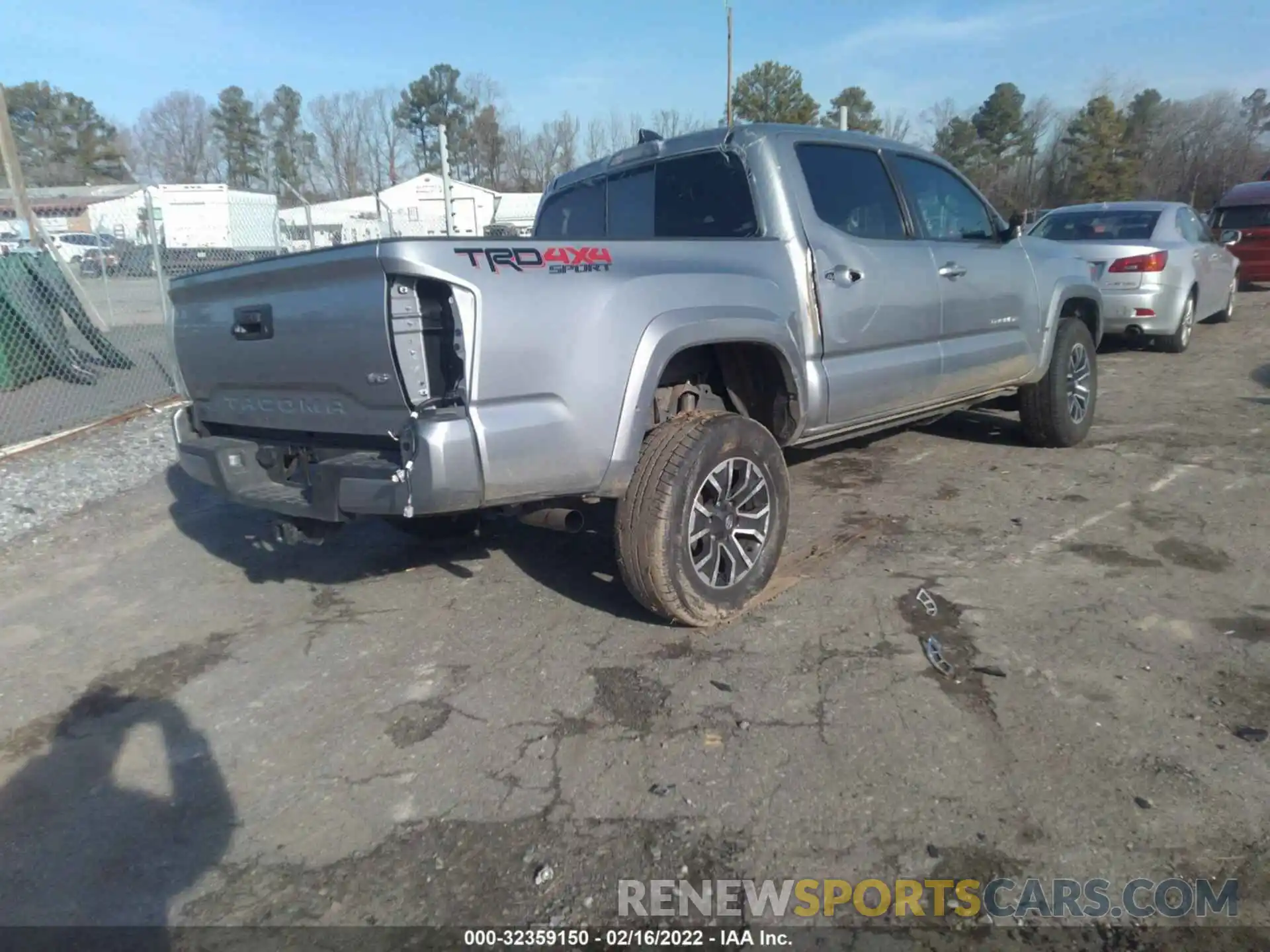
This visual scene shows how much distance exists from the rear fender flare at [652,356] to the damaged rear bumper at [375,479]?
0.57m

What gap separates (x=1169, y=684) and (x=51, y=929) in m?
3.43

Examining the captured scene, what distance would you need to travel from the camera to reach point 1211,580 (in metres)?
3.89

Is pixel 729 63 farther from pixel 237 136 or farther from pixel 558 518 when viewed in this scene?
pixel 237 136

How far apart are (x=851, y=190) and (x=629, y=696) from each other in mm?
2739

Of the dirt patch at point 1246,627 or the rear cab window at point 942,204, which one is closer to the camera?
the dirt patch at point 1246,627

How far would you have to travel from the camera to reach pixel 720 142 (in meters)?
4.06

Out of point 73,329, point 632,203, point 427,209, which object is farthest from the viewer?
point 427,209

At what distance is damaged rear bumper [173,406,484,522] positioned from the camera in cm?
278

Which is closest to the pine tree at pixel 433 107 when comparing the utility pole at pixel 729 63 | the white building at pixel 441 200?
the white building at pixel 441 200

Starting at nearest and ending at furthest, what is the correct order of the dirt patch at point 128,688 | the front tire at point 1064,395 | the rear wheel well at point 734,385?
the dirt patch at point 128,688 → the rear wheel well at point 734,385 → the front tire at point 1064,395

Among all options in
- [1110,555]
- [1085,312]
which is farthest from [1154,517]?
[1085,312]

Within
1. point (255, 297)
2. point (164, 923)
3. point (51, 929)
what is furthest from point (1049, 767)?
point (255, 297)

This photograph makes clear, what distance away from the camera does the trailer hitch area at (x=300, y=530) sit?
11.8 ft

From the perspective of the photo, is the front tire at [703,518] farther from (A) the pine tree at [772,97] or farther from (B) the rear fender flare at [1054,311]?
(A) the pine tree at [772,97]
